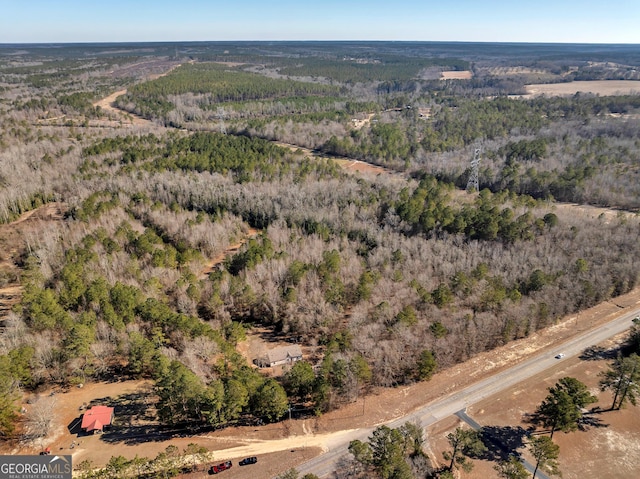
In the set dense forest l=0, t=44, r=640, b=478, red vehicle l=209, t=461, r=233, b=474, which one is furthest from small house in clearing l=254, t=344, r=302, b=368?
red vehicle l=209, t=461, r=233, b=474

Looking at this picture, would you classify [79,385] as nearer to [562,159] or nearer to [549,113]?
[562,159]

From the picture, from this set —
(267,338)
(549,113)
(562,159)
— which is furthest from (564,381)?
(549,113)

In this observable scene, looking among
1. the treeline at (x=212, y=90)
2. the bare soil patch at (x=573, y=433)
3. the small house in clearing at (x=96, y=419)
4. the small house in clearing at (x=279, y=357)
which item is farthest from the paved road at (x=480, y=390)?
the treeline at (x=212, y=90)

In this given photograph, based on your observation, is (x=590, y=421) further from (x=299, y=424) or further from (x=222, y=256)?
(x=222, y=256)

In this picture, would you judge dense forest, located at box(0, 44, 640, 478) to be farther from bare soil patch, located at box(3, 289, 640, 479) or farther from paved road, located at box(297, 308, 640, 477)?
paved road, located at box(297, 308, 640, 477)

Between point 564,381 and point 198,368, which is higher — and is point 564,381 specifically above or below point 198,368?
above

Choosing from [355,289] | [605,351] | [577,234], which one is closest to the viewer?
[605,351]
